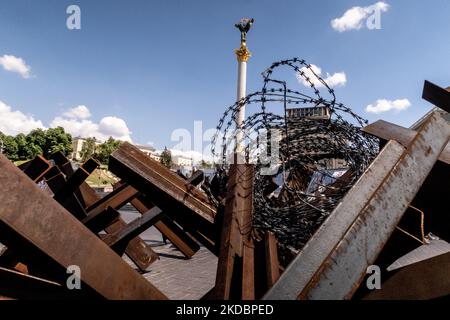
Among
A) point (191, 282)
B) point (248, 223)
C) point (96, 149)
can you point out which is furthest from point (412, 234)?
point (96, 149)

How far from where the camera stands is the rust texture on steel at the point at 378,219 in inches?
47.0

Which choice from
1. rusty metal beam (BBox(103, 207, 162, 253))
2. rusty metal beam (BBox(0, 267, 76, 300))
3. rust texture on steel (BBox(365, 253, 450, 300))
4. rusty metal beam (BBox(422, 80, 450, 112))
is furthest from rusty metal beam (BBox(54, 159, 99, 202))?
rusty metal beam (BBox(422, 80, 450, 112))

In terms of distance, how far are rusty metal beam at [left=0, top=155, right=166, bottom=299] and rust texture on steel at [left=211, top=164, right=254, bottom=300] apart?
0.47 metres

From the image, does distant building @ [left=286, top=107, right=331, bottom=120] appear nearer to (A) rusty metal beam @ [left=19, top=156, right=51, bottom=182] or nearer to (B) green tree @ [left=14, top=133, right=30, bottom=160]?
(A) rusty metal beam @ [left=19, top=156, right=51, bottom=182]

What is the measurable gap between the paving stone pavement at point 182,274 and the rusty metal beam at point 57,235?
3.37 m

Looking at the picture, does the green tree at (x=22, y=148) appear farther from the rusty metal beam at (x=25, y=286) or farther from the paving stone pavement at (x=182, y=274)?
the rusty metal beam at (x=25, y=286)

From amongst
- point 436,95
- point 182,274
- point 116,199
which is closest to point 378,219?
point 436,95

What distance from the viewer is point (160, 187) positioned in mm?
1791

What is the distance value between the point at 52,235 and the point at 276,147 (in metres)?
2.09

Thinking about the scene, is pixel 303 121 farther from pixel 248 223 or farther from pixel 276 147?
pixel 248 223

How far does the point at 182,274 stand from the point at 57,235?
492 centimetres

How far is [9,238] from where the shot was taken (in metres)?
1.13

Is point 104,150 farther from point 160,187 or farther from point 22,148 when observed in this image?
point 160,187

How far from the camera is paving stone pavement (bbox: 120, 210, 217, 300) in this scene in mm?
4727
